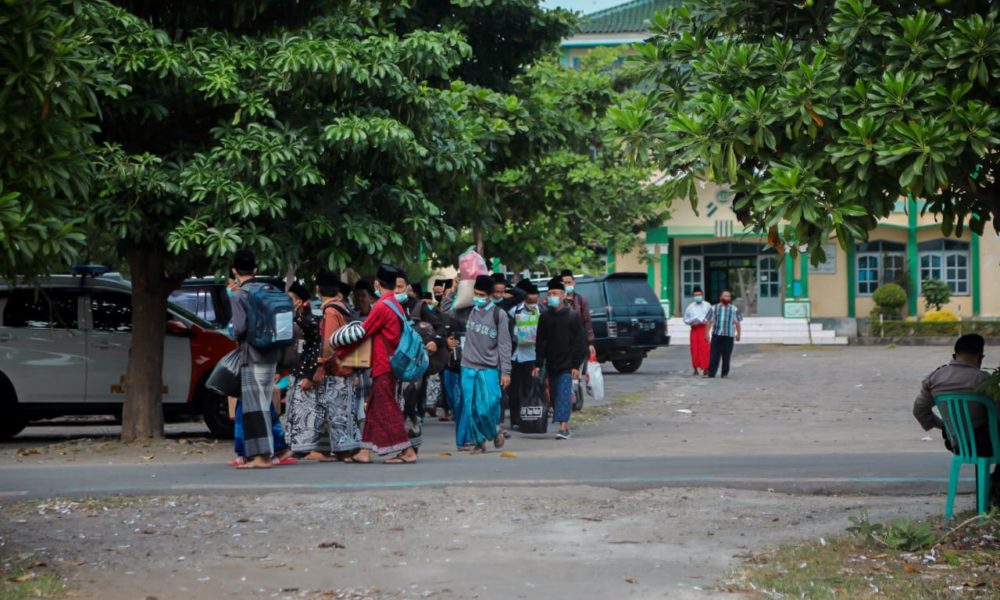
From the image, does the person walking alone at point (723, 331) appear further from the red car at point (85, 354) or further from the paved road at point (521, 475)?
the red car at point (85, 354)

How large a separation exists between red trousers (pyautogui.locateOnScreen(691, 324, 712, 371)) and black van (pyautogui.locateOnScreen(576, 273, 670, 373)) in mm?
619


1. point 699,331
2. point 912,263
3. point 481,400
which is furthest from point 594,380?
point 912,263

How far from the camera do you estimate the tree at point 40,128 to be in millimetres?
6938

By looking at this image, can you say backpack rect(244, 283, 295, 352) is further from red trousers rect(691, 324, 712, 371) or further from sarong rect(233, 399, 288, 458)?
red trousers rect(691, 324, 712, 371)

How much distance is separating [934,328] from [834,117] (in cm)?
3766

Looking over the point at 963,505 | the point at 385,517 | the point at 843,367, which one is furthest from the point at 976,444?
the point at 843,367

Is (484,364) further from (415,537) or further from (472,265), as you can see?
(415,537)

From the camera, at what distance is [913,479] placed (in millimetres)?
11703

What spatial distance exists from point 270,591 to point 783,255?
11.2 ft

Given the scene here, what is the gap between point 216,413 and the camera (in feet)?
51.2

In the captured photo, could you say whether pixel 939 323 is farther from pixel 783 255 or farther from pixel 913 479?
pixel 783 255

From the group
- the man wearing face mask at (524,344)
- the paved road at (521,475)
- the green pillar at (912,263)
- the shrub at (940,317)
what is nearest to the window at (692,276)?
the green pillar at (912,263)

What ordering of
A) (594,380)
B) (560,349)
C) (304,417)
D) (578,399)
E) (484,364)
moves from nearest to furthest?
(304,417)
(484,364)
(560,349)
(594,380)
(578,399)

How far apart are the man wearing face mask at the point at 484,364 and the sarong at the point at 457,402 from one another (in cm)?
21
